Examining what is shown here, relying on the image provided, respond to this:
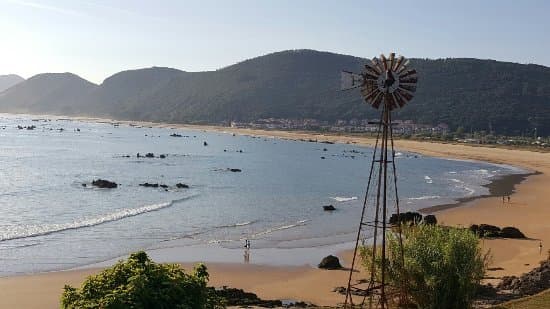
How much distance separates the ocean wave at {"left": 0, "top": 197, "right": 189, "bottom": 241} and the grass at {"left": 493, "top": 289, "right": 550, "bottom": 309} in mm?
28242

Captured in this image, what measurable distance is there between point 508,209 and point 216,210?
2543cm

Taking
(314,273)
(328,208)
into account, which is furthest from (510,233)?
(328,208)

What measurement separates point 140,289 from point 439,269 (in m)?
10.6

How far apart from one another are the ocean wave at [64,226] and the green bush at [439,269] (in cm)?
2583

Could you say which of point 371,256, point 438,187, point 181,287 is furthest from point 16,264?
point 438,187

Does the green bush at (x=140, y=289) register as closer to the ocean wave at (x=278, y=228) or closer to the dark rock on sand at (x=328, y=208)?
the ocean wave at (x=278, y=228)

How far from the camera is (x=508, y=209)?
5281 cm

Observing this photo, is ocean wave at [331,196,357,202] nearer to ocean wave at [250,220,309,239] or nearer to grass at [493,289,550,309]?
ocean wave at [250,220,309,239]

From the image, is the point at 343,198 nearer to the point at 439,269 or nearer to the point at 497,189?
the point at 497,189

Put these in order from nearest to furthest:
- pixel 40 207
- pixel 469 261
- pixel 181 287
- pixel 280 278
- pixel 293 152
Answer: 1. pixel 181 287
2. pixel 469 261
3. pixel 280 278
4. pixel 40 207
5. pixel 293 152

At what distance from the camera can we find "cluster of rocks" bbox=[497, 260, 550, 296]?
24.0m

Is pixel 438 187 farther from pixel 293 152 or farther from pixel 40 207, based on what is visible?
pixel 293 152

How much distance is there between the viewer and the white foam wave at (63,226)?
37.8 metres

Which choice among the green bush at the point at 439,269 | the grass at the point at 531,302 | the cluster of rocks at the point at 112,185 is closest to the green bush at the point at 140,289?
the green bush at the point at 439,269
